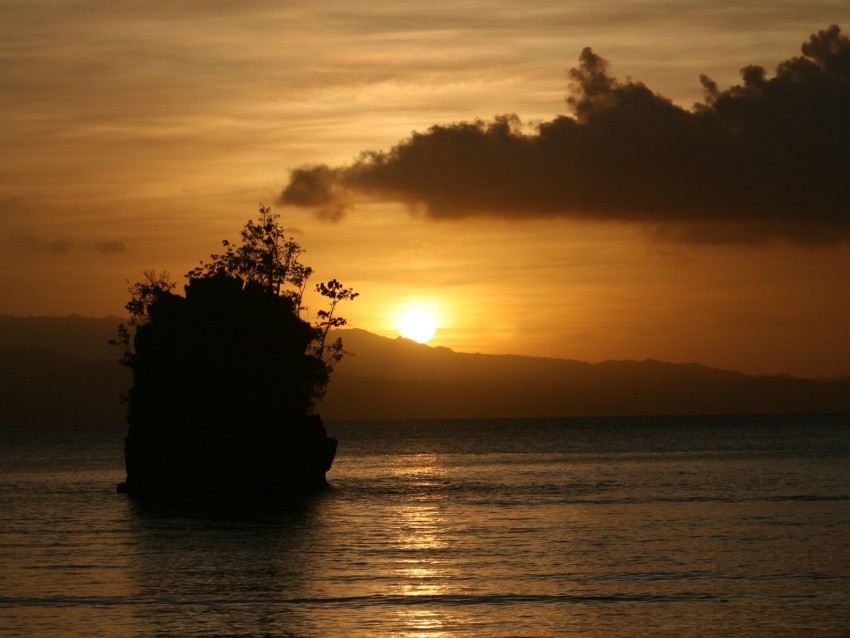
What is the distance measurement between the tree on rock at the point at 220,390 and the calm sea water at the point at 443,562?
5067mm

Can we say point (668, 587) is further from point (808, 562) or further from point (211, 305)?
point (211, 305)

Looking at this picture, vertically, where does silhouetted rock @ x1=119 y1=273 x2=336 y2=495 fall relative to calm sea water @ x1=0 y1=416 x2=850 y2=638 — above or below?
above

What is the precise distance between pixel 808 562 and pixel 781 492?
42.6 meters

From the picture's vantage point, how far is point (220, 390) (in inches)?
3568

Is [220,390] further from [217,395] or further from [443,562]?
[443,562]

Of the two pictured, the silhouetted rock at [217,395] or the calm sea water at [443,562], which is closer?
the calm sea water at [443,562]

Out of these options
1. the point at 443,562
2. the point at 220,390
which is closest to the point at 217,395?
the point at 220,390

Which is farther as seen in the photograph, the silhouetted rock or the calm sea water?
the silhouetted rock

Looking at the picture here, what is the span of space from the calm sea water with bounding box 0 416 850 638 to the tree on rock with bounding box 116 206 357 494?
5.07 metres

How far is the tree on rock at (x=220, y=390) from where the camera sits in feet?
295

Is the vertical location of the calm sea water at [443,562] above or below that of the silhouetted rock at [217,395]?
below

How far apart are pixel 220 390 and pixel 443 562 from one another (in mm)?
42737

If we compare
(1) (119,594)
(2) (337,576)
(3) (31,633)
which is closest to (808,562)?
(2) (337,576)

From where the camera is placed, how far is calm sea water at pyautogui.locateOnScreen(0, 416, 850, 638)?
37.3 meters
